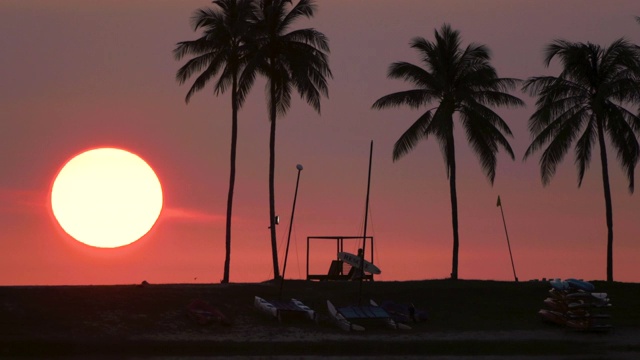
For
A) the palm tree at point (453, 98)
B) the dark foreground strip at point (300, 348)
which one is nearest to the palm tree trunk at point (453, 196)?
the palm tree at point (453, 98)

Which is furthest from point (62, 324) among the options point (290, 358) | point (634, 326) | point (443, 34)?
point (443, 34)

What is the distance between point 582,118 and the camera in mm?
60125

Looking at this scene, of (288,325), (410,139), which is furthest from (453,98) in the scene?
(288,325)

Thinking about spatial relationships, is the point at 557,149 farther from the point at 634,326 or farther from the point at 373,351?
the point at 373,351

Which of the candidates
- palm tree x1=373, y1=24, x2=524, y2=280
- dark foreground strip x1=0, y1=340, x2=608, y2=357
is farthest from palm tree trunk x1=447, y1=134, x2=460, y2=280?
dark foreground strip x1=0, y1=340, x2=608, y2=357

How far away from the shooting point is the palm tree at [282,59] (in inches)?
2361

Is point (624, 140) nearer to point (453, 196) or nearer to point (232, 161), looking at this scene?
point (453, 196)

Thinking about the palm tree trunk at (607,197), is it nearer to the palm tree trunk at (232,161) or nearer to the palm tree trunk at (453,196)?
the palm tree trunk at (453,196)

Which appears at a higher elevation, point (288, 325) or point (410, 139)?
point (410, 139)

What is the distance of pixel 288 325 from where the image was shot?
47.4m

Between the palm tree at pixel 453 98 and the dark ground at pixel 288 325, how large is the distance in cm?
882

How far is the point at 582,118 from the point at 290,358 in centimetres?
2495

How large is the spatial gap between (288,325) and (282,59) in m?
17.6

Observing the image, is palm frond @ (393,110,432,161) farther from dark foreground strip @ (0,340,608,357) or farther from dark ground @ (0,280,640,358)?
dark foreground strip @ (0,340,608,357)
